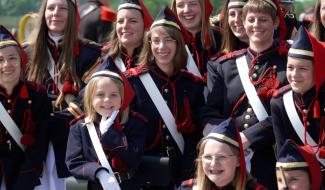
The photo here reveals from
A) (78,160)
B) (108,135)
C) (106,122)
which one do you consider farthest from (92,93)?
(78,160)

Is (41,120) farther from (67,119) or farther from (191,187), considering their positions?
(191,187)

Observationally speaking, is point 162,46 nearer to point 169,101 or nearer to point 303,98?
point 169,101

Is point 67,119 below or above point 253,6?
below

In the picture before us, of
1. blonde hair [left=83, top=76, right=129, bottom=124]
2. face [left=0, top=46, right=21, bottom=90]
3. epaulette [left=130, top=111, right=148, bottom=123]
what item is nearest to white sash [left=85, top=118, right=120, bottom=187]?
blonde hair [left=83, top=76, right=129, bottom=124]

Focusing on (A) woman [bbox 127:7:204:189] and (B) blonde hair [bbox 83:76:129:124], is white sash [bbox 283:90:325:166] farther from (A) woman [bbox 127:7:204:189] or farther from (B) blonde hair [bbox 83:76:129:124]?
(B) blonde hair [bbox 83:76:129:124]

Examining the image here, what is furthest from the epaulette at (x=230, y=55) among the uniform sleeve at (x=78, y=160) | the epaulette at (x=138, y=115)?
the uniform sleeve at (x=78, y=160)

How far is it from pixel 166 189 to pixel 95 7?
15.1 ft

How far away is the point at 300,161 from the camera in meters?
6.77

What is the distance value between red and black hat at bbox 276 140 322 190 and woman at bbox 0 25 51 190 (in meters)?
2.17

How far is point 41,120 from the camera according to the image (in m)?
8.12

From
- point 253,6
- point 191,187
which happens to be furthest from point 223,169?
point 253,6

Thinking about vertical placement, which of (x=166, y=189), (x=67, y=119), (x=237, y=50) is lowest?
(x=166, y=189)

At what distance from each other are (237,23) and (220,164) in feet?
6.00

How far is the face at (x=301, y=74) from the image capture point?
708cm
